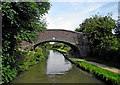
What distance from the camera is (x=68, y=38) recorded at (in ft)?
69.8

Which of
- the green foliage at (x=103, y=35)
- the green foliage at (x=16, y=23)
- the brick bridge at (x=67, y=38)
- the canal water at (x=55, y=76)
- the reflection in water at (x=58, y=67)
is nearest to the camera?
the green foliage at (x=16, y=23)

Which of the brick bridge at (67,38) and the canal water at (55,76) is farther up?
the brick bridge at (67,38)

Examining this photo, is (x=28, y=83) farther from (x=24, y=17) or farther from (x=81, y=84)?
(x=24, y=17)

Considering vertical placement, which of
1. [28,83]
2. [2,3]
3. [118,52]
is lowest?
[28,83]

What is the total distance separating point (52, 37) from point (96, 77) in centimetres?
1295

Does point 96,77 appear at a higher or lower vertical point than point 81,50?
lower

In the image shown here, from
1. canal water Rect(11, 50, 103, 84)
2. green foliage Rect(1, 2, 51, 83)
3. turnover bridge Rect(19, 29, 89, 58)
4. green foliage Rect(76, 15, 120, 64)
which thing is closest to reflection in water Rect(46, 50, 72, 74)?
canal water Rect(11, 50, 103, 84)

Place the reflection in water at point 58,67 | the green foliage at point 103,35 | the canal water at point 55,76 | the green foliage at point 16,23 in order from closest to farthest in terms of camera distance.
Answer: the green foliage at point 16,23 → the canal water at point 55,76 → the reflection in water at point 58,67 → the green foliage at point 103,35

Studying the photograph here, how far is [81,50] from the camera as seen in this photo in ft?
70.8

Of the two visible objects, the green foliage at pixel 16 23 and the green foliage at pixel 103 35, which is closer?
the green foliage at pixel 16 23

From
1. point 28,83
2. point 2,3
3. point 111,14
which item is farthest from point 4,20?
point 111,14

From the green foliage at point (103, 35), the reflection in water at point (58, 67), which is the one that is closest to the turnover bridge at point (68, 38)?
the green foliage at point (103, 35)

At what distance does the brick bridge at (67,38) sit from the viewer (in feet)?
68.7

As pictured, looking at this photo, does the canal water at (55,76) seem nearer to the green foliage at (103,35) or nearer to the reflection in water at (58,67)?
the reflection in water at (58,67)
